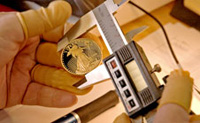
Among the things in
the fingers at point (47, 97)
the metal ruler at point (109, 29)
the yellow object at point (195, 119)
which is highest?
the metal ruler at point (109, 29)

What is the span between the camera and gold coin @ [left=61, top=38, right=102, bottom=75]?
666 mm

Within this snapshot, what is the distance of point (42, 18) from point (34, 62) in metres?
0.19

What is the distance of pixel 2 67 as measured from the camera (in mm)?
647

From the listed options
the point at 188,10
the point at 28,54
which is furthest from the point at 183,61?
the point at 28,54

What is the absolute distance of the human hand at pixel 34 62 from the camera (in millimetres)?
597

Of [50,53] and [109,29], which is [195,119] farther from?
[50,53]

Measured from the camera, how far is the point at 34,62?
74 cm

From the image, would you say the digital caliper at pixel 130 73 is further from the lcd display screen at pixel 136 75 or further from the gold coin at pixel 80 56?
the gold coin at pixel 80 56

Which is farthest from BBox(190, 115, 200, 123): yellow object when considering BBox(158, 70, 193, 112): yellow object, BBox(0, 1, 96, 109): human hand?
BBox(0, 1, 96, 109): human hand

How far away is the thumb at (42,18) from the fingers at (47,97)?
0.18 metres

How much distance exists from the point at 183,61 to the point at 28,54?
51 centimetres

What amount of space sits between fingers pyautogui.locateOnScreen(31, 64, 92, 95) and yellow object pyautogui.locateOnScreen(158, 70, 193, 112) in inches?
11.5

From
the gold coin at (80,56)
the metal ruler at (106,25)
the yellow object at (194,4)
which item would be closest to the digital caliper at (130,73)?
the metal ruler at (106,25)

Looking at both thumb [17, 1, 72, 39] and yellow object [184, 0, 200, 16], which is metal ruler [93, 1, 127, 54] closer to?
thumb [17, 1, 72, 39]
